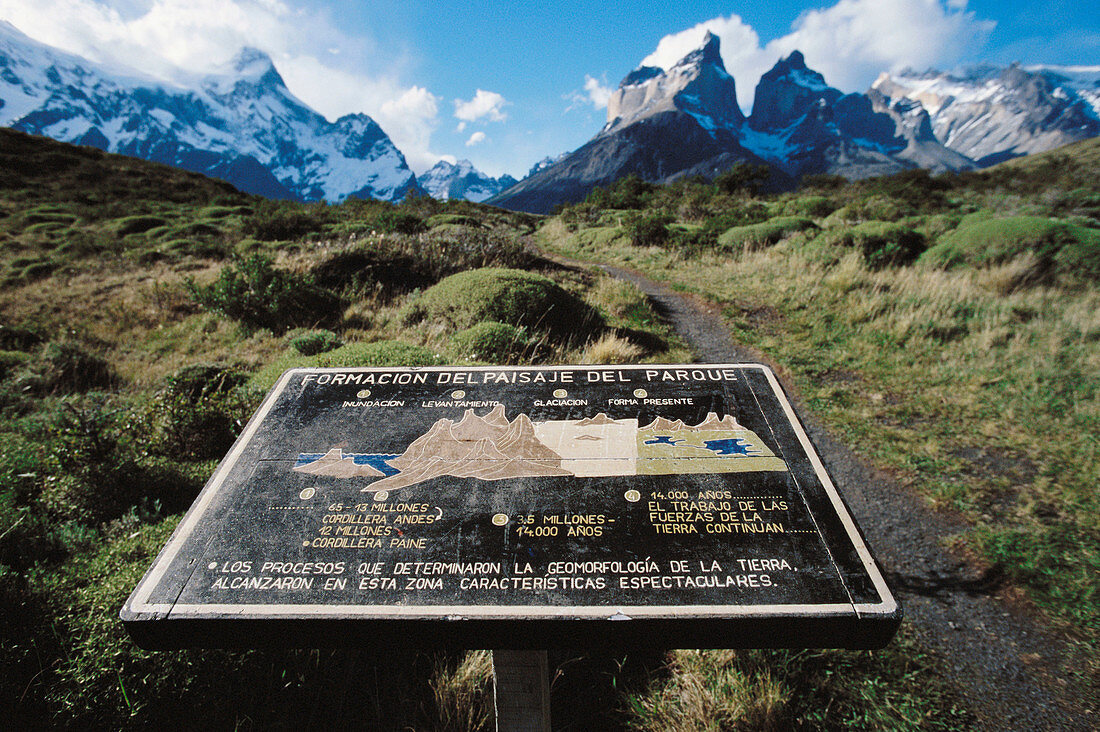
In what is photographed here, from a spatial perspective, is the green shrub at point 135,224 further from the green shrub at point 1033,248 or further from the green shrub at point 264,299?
the green shrub at point 1033,248

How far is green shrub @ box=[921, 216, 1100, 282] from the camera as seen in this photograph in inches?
316

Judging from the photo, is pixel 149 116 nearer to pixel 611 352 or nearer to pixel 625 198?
pixel 625 198

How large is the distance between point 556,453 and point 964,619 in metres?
2.98

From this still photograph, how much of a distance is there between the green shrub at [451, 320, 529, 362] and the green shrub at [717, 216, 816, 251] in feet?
28.4

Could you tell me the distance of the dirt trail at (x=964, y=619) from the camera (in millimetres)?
2469

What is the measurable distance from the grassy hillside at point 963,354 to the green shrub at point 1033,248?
27 mm

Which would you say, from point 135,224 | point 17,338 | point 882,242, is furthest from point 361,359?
point 135,224

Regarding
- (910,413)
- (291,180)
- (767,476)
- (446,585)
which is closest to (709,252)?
(910,413)

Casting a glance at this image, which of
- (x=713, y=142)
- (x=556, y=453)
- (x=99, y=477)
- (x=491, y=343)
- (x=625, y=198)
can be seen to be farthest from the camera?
(x=713, y=142)

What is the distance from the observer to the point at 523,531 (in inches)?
64.0

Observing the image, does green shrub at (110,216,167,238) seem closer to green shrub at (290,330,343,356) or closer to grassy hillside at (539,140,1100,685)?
green shrub at (290,330,343,356)

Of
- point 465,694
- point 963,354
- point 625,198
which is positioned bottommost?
point 465,694

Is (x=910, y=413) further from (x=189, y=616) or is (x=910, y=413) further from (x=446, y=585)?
(x=189, y=616)

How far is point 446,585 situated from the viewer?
1.48 metres
